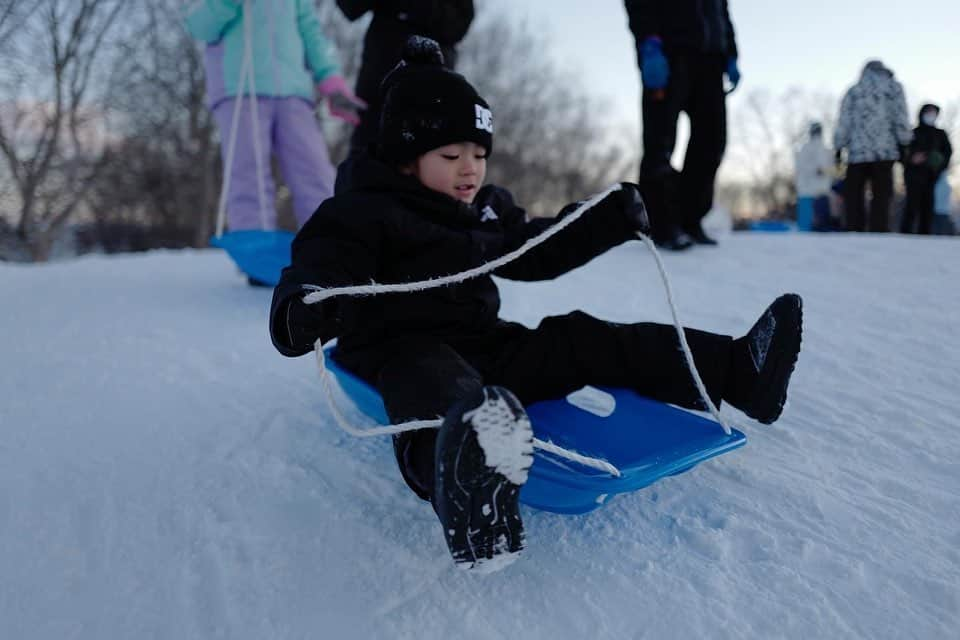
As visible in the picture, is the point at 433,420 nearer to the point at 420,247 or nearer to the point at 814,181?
the point at 420,247

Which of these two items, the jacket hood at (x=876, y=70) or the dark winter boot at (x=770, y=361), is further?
the jacket hood at (x=876, y=70)

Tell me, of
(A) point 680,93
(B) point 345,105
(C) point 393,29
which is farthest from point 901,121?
(B) point 345,105

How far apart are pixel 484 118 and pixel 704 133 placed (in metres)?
1.83

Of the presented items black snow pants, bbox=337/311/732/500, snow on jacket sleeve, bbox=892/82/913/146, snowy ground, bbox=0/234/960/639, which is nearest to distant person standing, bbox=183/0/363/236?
snowy ground, bbox=0/234/960/639

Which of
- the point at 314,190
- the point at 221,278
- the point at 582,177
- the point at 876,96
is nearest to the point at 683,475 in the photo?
the point at 314,190

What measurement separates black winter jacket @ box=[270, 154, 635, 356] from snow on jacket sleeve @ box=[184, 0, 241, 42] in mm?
1574

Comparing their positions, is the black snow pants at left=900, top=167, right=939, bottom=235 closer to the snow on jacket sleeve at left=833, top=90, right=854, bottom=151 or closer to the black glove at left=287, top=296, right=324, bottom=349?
the snow on jacket sleeve at left=833, top=90, right=854, bottom=151

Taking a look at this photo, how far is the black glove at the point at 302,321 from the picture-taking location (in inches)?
31.6

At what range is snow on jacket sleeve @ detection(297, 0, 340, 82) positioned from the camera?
8.72 feet

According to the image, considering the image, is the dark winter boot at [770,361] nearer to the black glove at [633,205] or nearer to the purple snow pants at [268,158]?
the black glove at [633,205]

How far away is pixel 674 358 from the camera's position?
1.10m

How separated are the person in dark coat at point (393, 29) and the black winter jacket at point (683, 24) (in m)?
0.78

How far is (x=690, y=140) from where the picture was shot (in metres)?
2.83

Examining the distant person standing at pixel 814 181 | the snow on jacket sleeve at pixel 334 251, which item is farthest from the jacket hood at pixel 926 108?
the snow on jacket sleeve at pixel 334 251
